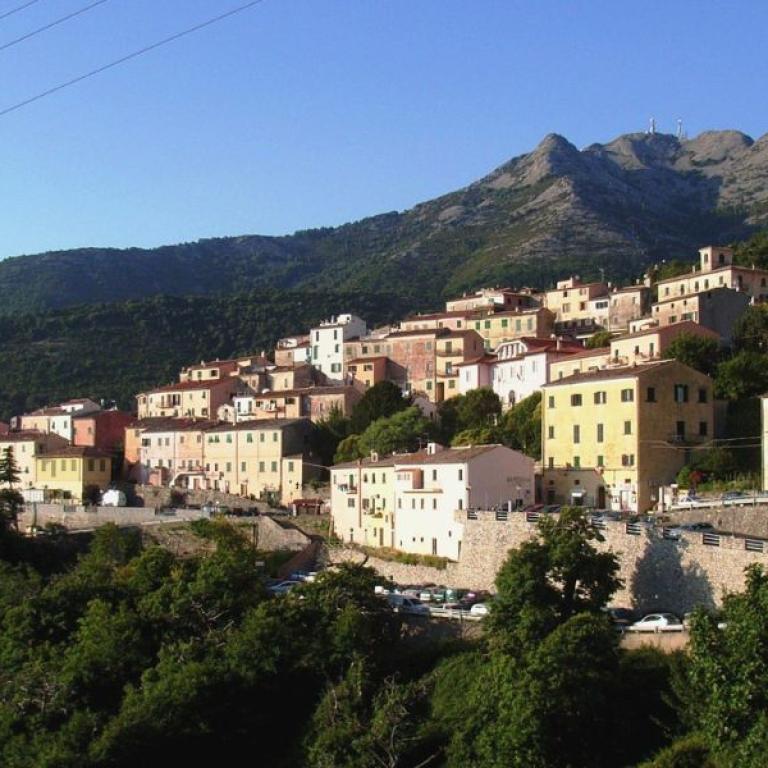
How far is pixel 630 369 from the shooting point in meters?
57.8

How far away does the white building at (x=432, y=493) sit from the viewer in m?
53.7

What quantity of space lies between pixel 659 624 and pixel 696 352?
1200 inches

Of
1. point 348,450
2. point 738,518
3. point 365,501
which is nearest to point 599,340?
point 348,450

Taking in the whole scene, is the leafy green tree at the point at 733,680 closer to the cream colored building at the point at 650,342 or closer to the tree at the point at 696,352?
the tree at the point at 696,352

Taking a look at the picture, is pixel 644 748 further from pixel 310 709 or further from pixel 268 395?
pixel 268 395

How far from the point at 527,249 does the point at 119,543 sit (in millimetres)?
106325

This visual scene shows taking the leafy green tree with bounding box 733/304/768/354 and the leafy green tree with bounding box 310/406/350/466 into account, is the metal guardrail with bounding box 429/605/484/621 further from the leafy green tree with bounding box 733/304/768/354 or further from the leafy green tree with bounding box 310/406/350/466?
the leafy green tree with bounding box 310/406/350/466

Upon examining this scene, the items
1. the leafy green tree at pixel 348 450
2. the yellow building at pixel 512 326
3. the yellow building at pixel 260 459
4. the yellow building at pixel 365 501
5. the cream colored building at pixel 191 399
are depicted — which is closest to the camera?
the yellow building at pixel 365 501

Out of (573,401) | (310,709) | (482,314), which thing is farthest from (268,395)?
(310,709)

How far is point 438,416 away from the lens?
7756 centimetres

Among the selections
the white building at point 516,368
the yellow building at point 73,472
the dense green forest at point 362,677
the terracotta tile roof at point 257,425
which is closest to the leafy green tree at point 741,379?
the white building at point 516,368

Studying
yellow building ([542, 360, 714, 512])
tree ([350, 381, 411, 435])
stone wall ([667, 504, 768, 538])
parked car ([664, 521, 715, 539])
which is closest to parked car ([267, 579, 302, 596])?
yellow building ([542, 360, 714, 512])

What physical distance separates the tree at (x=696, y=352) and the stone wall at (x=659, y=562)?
20.3 metres

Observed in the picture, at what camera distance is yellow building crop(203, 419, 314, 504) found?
2990 inches
